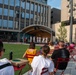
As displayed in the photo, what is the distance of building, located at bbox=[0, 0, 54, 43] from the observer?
77.7 m

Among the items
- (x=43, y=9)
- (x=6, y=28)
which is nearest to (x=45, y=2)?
(x=43, y=9)

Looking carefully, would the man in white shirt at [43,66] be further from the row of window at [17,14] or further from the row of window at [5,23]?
the row of window at [17,14]

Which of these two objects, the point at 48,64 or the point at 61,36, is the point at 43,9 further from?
the point at 48,64

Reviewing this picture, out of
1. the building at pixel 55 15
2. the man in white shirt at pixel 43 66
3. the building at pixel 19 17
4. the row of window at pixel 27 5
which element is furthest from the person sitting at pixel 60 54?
the building at pixel 55 15

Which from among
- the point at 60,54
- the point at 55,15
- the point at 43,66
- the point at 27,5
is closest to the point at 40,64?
the point at 43,66

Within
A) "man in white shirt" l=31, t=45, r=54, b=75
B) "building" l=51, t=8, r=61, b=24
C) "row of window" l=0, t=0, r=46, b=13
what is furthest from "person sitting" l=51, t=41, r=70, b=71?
"building" l=51, t=8, r=61, b=24

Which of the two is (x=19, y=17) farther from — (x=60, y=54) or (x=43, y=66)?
(x=43, y=66)

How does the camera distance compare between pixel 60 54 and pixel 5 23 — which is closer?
pixel 60 54

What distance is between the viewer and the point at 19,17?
273 feet

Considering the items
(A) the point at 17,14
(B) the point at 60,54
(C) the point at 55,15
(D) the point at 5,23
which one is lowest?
(B) the point at 60,54

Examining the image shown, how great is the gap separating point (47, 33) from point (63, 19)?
106 ft

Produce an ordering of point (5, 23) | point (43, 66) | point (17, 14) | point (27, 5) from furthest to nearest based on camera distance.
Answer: point (27, 5)
point (17, 14)
point (5, 23)
point (43, 66)

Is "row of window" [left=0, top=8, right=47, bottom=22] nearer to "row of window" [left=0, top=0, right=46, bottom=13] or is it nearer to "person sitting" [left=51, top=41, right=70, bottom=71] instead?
"row of window" [left=0, top=0, right=46, bottom=13]

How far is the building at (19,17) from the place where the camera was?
7769cm
